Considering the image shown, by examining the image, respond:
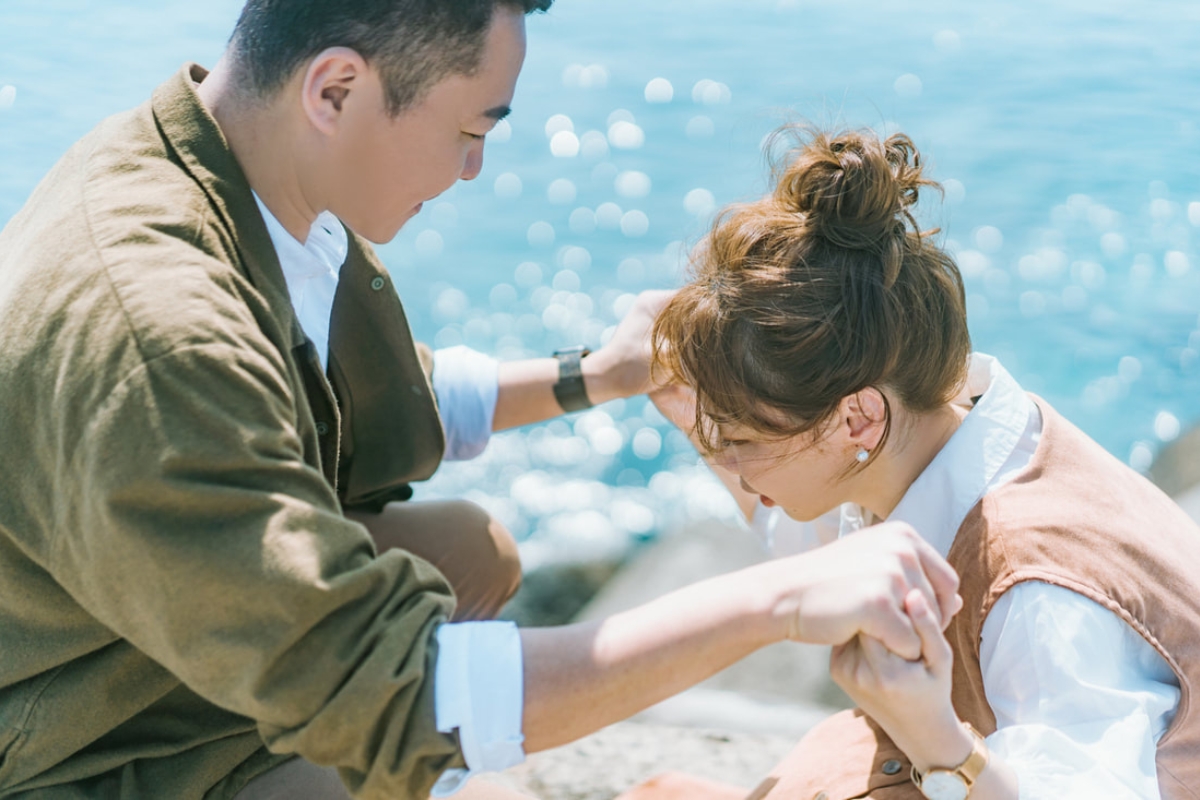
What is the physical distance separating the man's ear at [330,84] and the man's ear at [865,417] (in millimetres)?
901

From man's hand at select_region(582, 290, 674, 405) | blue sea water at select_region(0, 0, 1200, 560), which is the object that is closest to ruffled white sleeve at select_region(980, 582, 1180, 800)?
man's hand at select_region(582, 290, 674, 405)

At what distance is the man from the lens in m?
1.42

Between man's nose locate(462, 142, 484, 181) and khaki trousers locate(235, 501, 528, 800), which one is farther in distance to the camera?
khaki trousers locate(235, 501, 528, 800)

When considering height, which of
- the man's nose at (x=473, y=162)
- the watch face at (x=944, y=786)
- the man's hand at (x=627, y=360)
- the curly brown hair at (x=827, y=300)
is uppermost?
the man's nose at (x=473, y=162)

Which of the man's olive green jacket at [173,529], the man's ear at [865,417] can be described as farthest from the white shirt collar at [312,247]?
the man's ear at [865,417]

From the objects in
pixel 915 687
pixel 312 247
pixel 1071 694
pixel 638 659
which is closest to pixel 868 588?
pixel 915 687

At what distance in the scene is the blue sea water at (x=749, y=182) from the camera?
5.93 metres

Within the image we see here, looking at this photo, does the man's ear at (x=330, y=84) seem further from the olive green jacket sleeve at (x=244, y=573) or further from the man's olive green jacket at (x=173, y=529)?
the olive green jacket sleeve at (x=244, y=573)

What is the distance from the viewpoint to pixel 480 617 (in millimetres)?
2742

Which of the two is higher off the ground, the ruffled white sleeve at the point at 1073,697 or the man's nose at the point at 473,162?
the man's nose at the point at 473,162

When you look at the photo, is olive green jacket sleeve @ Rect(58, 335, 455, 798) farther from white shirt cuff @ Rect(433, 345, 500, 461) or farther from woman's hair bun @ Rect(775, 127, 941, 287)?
white shirt cuff @ Rect(433, 345, 500, 461)

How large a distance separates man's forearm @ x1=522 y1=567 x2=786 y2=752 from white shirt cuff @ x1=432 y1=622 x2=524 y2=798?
0.02 m


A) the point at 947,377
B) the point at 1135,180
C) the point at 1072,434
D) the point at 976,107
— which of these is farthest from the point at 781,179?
the point at 976,107

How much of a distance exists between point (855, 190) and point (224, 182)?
0.95 m
